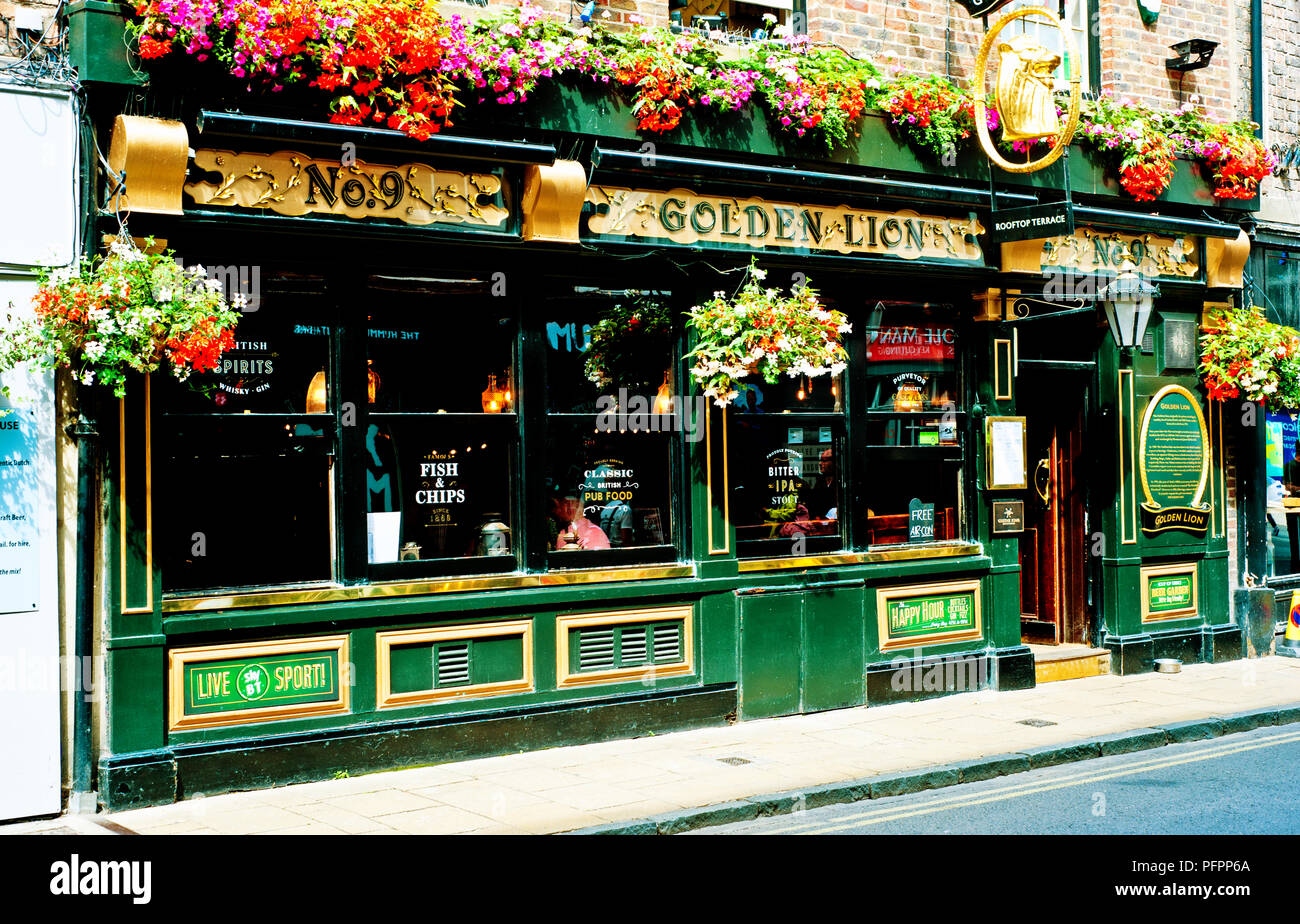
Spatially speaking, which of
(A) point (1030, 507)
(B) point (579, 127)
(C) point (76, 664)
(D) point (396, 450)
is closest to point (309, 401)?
(D) point (396, 450)

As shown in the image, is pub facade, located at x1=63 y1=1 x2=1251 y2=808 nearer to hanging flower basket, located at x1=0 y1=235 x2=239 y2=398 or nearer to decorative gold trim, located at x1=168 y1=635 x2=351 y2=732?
decorative gold trim, located at x1=168 y1=635 x2=351 y2=732

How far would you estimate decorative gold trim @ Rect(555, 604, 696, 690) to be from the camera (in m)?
9.06

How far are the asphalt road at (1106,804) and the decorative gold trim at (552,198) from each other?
13.9 ft

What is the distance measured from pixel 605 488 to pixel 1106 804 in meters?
4.13

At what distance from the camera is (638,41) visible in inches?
363

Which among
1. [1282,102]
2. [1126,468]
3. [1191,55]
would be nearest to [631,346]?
[1126,468]

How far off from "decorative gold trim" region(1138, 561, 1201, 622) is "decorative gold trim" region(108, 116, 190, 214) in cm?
947

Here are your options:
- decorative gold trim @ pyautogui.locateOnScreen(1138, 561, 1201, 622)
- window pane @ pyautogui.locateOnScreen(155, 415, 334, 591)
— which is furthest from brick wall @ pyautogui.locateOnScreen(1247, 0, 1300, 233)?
window pane @ pyautogui.locateOnScreen(155, 415, 334, 591)

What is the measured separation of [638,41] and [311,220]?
9.27 ft

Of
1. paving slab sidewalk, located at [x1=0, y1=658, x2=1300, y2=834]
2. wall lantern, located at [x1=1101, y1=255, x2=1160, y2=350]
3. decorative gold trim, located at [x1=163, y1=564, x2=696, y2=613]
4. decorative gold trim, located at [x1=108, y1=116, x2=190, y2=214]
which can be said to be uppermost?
decorative gold trim, located at [x1=108, y1=116, x2=190, y2=214]

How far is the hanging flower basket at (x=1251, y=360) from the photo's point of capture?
12.2m

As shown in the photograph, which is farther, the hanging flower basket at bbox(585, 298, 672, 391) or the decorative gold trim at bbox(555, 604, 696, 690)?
the hanging flower basket at bbox(585, 298, 672, 391)

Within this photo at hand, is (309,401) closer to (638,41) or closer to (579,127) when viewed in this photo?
(579,127)

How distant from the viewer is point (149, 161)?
7391mm
